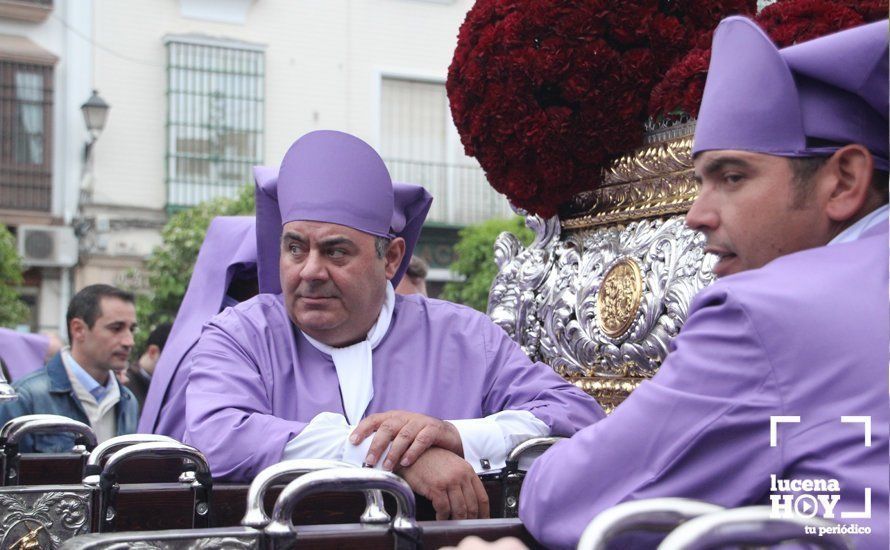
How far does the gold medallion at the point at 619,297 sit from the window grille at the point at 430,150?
15.2 m

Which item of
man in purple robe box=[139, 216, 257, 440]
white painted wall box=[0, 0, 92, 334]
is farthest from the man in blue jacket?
white painted wall box=[0, 0, 92, 334]

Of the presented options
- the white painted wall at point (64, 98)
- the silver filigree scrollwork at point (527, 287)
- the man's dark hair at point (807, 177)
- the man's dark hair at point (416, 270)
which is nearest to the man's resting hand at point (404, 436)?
the man's dark hair at point (807, 177)

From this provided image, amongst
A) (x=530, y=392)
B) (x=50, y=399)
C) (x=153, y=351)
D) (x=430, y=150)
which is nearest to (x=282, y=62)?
(x=430, y=150)

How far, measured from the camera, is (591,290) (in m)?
3.36

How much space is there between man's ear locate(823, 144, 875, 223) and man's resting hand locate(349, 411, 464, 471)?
37.7 inches

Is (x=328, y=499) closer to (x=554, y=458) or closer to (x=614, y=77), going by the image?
(x=554, y=458)

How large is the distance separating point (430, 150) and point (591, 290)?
1584 cm

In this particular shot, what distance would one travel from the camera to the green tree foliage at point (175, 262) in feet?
45.4

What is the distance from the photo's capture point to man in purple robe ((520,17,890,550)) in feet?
5.55

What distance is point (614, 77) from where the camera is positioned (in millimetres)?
3279

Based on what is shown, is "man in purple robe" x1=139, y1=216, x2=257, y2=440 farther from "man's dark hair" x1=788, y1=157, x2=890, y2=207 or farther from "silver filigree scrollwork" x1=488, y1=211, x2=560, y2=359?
"man's dark hair" x1=788, y1=157, x2=890, y2=207

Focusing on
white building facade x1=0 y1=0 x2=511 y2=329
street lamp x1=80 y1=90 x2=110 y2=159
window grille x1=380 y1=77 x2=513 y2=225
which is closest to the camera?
street lamp x1=80 y1=90 x2=110 y2=159

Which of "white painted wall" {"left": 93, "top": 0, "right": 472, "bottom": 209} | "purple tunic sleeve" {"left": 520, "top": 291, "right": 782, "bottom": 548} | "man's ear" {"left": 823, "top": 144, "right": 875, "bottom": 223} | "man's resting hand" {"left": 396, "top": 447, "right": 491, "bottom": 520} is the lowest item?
"man's resting hand" {"left": 396, "top": 447, "right": 491, "bottom": 520}

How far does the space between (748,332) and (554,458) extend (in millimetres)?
356
